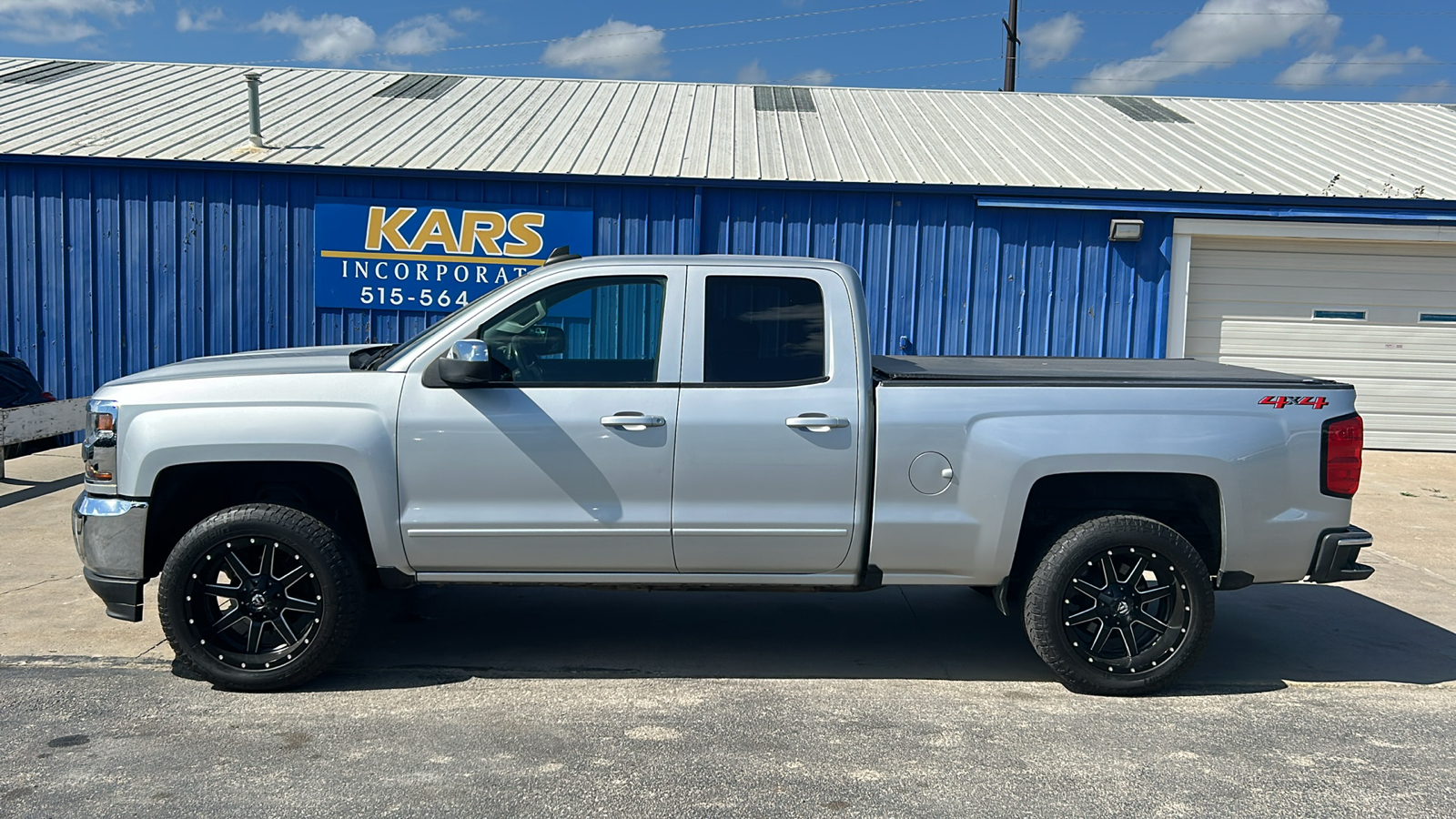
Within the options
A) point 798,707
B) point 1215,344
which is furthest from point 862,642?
point 1215,344

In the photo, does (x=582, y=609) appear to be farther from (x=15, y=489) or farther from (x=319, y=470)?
(x=15, y=489)

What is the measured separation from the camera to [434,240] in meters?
11.7

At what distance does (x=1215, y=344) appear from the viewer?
40.8 feet

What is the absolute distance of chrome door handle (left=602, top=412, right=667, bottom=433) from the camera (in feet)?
15.1

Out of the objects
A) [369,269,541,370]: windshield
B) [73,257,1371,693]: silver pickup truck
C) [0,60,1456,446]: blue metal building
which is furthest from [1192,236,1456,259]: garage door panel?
[369,269,541,370]: windshield

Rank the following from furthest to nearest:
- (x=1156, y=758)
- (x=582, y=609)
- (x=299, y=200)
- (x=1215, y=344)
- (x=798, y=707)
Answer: (x=1215, y=344) < (x=299, y=200) < (x=582, y=609) < (x=798, y=707) < (x=1156, y=758)

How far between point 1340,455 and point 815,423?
2.22 meters

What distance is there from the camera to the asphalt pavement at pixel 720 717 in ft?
12.2

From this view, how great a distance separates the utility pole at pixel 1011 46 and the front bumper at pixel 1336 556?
25.8 m

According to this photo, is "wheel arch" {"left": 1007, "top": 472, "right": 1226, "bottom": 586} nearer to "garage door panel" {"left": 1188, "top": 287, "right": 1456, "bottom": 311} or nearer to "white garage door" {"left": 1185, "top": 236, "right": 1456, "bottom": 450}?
"white garage door" {"left": 1185, "top": 236, "right": 1456, "bottom": 450}

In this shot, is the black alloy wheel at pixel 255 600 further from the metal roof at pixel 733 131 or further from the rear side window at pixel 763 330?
the metal roof at pixel 733 131

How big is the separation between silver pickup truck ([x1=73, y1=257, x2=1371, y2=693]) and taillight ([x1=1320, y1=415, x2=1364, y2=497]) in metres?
0.01

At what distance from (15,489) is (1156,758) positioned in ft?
29.0

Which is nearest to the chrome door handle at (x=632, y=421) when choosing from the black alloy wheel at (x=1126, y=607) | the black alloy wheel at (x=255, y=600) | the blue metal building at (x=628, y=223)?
the black alloy wheel at (x=255, y=600)
